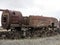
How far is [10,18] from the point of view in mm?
21812

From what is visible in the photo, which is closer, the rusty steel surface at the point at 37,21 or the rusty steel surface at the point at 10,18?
the rusty steel surface at the point at 10,18

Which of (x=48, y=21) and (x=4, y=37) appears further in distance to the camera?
(x=48, y=21)

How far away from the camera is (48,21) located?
2253 cm

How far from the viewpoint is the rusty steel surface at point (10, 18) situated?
21686mm

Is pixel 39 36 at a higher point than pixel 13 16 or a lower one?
lower

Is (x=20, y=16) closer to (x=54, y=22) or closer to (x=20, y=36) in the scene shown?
(x=20, y=36)

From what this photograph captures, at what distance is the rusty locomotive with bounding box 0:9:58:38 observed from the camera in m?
21.8

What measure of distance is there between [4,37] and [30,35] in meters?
2.67

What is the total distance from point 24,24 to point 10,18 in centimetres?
173

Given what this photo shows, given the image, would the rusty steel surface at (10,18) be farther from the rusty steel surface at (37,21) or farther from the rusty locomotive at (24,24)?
the rusty steel surface at (37,21)

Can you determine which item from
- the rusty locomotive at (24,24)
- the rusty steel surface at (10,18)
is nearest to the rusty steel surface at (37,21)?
the rusty locomotive at (24,24)

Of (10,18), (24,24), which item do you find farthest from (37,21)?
(10,18)

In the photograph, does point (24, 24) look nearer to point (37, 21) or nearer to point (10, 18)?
point (37, 21)

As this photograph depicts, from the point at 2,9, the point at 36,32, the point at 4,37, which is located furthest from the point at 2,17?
the point at 36,32
